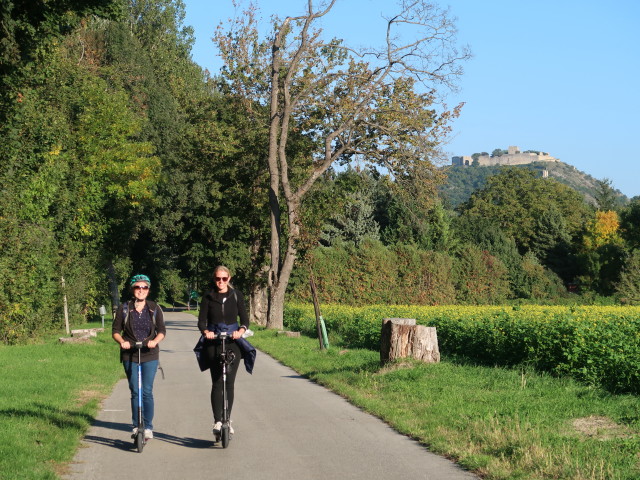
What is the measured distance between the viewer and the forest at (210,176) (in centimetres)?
2808

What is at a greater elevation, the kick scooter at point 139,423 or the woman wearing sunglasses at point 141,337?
the woman wearing sunglasses at point 141,337

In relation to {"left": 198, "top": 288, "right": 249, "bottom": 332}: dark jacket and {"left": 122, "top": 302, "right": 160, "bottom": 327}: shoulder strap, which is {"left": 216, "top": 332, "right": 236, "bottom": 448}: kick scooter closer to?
{"left": 198, "top": 288, "right": 249, "bottom": 332}: dark jacket

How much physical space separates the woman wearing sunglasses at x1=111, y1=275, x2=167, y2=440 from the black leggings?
0.61 meters

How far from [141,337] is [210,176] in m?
31.7

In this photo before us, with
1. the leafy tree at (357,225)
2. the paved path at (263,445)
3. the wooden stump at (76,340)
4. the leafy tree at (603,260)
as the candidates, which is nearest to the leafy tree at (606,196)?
the leafy tree at (603,260)

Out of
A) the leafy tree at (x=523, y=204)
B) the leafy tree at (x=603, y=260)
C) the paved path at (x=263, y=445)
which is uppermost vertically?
the leafy tree at (x=523, y=204)

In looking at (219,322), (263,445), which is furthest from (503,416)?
(219,322)

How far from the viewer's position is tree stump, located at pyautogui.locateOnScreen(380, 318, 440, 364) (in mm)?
15523

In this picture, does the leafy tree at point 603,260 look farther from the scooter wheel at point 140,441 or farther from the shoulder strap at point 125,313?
the scooter wheel at point 140,441

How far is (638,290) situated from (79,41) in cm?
4453

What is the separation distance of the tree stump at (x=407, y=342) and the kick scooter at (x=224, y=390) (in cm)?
652

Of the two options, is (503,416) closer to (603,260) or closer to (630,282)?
(630,282)

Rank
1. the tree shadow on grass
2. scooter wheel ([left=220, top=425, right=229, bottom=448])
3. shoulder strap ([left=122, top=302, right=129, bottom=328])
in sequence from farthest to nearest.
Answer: the tree shadow on grass, shoulder strap ([left=122, top=302, right=129, bottom=328]), scooter wheel ([left=220, top=425, right=229, bottom=448])

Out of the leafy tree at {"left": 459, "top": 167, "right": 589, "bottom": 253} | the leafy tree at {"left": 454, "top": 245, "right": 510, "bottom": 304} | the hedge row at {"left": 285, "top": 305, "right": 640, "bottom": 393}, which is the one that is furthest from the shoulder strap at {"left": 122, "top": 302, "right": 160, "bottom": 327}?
the leafy tree at {"left": 459, "top": 167, "right": 589, "bottom": 253}
